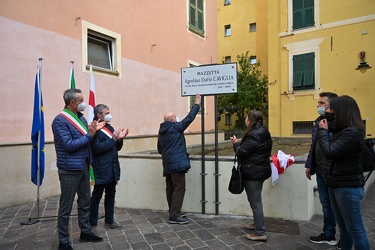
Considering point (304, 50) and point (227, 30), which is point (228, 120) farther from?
point (304, 50)

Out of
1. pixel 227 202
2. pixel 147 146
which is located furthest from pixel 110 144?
pixel 147 146

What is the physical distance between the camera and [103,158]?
4.09m

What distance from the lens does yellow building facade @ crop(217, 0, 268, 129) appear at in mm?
25141

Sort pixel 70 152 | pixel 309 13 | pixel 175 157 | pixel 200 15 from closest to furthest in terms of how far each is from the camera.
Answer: pixel 70 152 → pixel 175 157 → pixel 200 15 → pixel 309 13

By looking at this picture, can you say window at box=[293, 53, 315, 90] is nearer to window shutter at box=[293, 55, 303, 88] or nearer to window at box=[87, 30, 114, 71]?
window shutter at box=[293, 55, 303, 88]

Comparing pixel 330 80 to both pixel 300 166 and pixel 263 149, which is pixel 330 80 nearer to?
pixel 300 166

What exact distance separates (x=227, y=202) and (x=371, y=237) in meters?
2.00

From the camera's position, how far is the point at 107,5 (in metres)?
8.26

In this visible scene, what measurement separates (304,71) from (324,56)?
1.10m

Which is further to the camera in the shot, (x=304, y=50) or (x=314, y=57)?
(x=304, y=50)

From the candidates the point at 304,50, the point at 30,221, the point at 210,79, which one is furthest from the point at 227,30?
the point at 30,221

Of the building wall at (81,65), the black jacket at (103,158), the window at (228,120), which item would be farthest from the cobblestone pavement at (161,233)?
the window at (228,120)

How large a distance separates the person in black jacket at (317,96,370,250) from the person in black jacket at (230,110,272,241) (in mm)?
1015

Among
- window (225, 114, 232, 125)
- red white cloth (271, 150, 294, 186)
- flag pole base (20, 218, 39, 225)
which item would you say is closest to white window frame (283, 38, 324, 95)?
red white cloth (271, 150, 294, 186)
